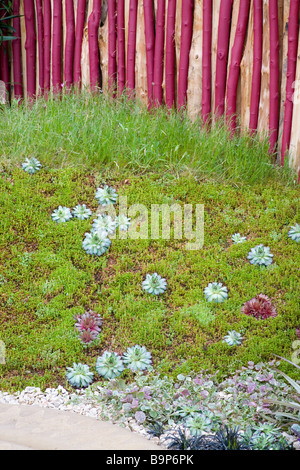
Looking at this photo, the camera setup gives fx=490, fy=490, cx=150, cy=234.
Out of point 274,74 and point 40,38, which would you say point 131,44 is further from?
point 274,74

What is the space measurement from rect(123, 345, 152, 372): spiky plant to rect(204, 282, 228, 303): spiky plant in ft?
2.12

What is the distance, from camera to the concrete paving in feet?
7.37

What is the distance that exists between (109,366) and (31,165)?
2075mm

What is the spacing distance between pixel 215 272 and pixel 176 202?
0.76m

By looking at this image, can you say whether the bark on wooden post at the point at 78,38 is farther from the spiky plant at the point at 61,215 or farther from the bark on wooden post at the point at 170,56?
the spiky plant at the point at 61,215

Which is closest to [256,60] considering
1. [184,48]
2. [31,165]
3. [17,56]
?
[184,48]

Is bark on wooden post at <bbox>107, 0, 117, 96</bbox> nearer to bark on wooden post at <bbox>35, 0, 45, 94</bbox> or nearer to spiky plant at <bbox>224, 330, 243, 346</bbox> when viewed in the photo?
bark on wooden post at <bbox>35, 0, 45, 94</bbox>

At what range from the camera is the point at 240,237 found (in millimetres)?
3990

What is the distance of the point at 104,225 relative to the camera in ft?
13.1

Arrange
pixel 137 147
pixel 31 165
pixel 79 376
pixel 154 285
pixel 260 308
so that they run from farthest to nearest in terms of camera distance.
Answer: pixel 137 147 → pixel 31 165 → pixel 154 285 → pixel 260 308 → pixel 79 376

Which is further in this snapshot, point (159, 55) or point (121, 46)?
point (121, 46)

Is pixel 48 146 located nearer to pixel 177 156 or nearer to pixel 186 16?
pixel 177 156

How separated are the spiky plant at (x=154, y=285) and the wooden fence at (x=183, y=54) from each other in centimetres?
183
